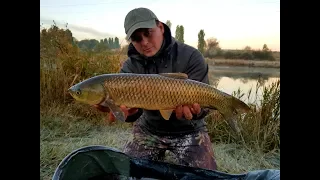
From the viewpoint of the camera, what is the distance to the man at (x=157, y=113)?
4.09ft

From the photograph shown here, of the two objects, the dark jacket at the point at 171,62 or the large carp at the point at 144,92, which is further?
the dark jacket at the point at 171,62

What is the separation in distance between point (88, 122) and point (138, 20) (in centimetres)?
58

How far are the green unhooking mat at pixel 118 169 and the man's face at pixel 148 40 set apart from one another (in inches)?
16.2

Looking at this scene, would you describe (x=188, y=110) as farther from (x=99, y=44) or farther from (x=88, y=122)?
(x=88, y=122)

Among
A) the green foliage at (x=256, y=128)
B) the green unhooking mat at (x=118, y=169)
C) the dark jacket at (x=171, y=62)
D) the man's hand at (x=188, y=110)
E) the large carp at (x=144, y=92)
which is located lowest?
the green unhooking mat at (x=118, y=169)

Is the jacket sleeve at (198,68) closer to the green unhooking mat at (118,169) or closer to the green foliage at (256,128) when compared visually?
the green unhooking mat at (118,169)

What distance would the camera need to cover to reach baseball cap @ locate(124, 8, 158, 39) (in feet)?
4.03

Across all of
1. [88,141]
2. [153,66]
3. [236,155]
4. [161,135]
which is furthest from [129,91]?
[236,155]

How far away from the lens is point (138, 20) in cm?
123

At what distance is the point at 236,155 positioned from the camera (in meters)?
1.86

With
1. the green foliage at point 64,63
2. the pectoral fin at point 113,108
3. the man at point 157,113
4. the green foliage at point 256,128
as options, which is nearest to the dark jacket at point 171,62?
the man at point 157,113

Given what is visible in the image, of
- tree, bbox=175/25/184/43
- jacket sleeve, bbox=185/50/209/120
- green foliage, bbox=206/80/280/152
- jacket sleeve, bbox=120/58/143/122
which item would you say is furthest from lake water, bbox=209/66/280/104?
green foliage, bbox=206/80/280/152
